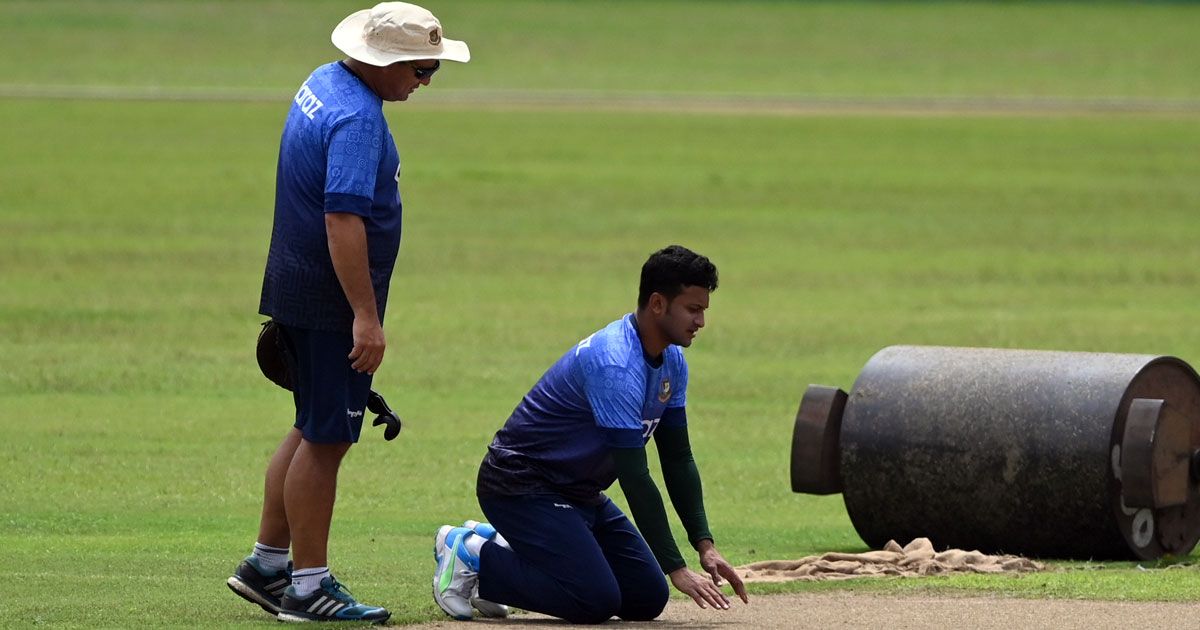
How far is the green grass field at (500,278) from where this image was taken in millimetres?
9461

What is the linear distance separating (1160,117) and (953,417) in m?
34.6

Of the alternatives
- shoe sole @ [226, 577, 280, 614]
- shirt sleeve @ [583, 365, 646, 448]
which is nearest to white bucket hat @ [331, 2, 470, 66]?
shirt sleeve @ [583, 365, 646, 448]

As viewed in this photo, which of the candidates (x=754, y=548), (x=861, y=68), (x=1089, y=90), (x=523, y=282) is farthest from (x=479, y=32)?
(x=754, y=548)

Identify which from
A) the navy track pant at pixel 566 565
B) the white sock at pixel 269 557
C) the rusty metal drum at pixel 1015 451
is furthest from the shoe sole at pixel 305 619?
the rusty metal drum at pixel 1015 451

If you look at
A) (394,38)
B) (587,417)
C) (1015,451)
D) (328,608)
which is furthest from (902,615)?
(394,38)

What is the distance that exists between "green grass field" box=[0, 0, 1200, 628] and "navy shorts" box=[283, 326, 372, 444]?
0.76m

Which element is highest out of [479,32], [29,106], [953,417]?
[479,32]

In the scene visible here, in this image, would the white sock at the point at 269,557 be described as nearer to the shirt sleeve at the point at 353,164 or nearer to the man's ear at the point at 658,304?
the shirt sleeve at the point at 353,164

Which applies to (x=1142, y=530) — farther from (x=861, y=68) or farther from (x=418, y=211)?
(x=861, y=68)

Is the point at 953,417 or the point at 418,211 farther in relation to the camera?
the point at 418,211

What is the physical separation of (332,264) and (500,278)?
12728 millimetres

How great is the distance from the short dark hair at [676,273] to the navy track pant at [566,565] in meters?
0.86

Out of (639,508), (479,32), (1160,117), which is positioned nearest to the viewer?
(639,508)

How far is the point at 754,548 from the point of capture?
9.40m
